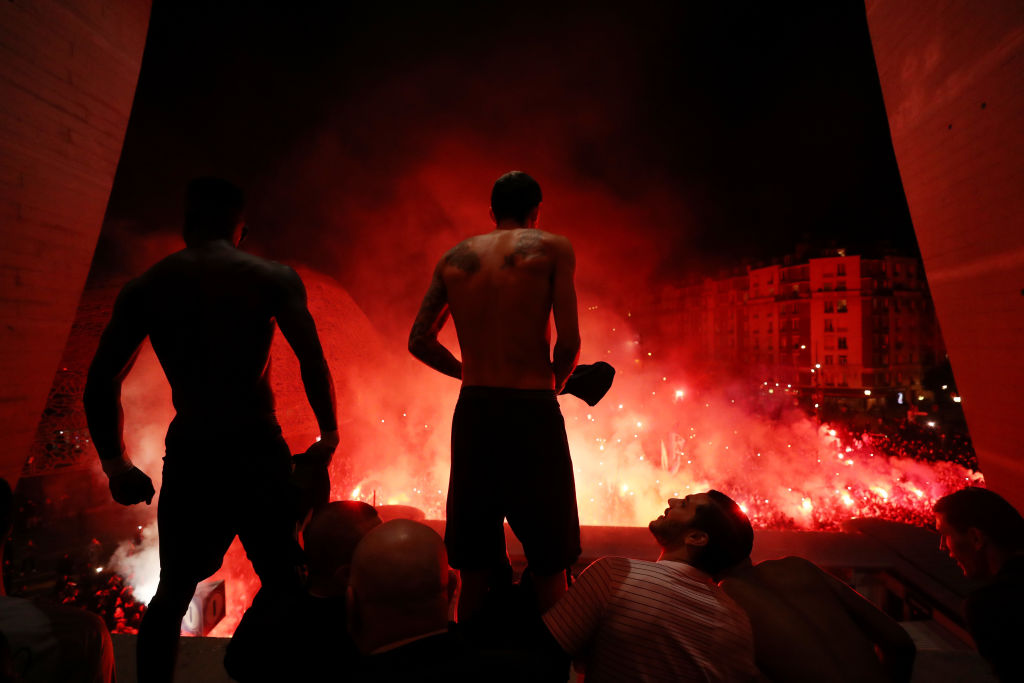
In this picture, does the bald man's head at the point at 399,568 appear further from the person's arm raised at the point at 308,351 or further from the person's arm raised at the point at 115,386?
the person's arm raised at the point at 115,386

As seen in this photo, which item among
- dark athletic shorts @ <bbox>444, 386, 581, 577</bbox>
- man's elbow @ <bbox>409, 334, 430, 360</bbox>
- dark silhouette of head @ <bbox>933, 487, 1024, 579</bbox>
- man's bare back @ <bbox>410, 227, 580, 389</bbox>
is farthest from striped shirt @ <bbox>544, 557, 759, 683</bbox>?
dark silhouette of head @ <bbox>933, 487, 1024, 579</bbox>

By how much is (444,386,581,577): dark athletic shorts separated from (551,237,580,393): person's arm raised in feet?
0.63

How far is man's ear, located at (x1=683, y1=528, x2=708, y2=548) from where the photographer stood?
184 cm

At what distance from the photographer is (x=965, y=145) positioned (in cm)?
314

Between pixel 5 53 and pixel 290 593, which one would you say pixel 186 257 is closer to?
pixel 290 593

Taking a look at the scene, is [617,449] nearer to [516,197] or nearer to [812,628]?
[812,628]

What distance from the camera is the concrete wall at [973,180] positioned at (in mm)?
2861

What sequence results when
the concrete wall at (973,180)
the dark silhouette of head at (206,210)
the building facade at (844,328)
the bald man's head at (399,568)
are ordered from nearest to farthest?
1. the bald man's head at (399,568)
2. the dark silhouette of head at (206,210)
3. the concrete wall at (973,180)
4. the building facade at (844,328)

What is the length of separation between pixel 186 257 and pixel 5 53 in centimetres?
260

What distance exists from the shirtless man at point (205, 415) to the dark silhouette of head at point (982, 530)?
3.03m

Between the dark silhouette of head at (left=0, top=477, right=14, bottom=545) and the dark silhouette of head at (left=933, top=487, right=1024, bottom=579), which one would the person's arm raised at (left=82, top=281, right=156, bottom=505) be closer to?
the dark silhouette of head at (left=0, top=477, right=14, bottom=545)

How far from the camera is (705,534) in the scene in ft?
6.06

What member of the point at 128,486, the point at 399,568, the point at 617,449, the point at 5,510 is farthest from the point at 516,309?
the point at 617,449

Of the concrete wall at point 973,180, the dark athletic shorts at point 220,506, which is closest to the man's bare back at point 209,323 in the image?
the dark athletic shorts at point 220,506
